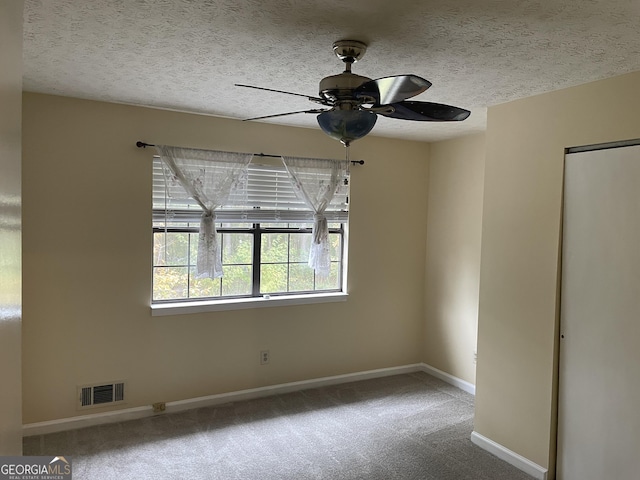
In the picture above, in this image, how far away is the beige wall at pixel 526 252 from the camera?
2627mm

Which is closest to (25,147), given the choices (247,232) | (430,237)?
(247,232)

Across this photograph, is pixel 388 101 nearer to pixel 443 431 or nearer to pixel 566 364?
pixel 566 364

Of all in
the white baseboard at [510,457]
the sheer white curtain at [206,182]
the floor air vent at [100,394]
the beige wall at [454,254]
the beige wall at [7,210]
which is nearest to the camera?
the beige wall at [7,210]

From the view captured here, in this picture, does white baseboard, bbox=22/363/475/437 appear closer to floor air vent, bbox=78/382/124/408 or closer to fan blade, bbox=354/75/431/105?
floor air vent, bbox=78/382/124/408

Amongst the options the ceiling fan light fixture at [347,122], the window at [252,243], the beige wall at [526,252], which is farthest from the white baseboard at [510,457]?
the ceiling fan light fixture at [347,122]

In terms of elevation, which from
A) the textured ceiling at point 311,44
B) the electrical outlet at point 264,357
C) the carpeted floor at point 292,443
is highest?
the textured ceiling at point 311,44

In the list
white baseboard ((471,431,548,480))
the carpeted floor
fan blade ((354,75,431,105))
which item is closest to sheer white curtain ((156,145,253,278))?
the carpeted floor

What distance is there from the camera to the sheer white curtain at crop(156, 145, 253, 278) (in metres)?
3.48

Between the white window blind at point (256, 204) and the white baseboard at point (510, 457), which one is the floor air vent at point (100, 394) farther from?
the white baseboard at point (510, 457)

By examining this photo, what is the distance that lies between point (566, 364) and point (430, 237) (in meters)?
2.10

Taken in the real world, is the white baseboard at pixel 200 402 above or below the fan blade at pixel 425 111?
below

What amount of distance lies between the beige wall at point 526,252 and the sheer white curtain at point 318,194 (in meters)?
1.38

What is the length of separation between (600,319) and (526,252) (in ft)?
1.86

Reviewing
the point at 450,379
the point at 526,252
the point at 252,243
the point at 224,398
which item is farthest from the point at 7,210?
the point at 450,379
